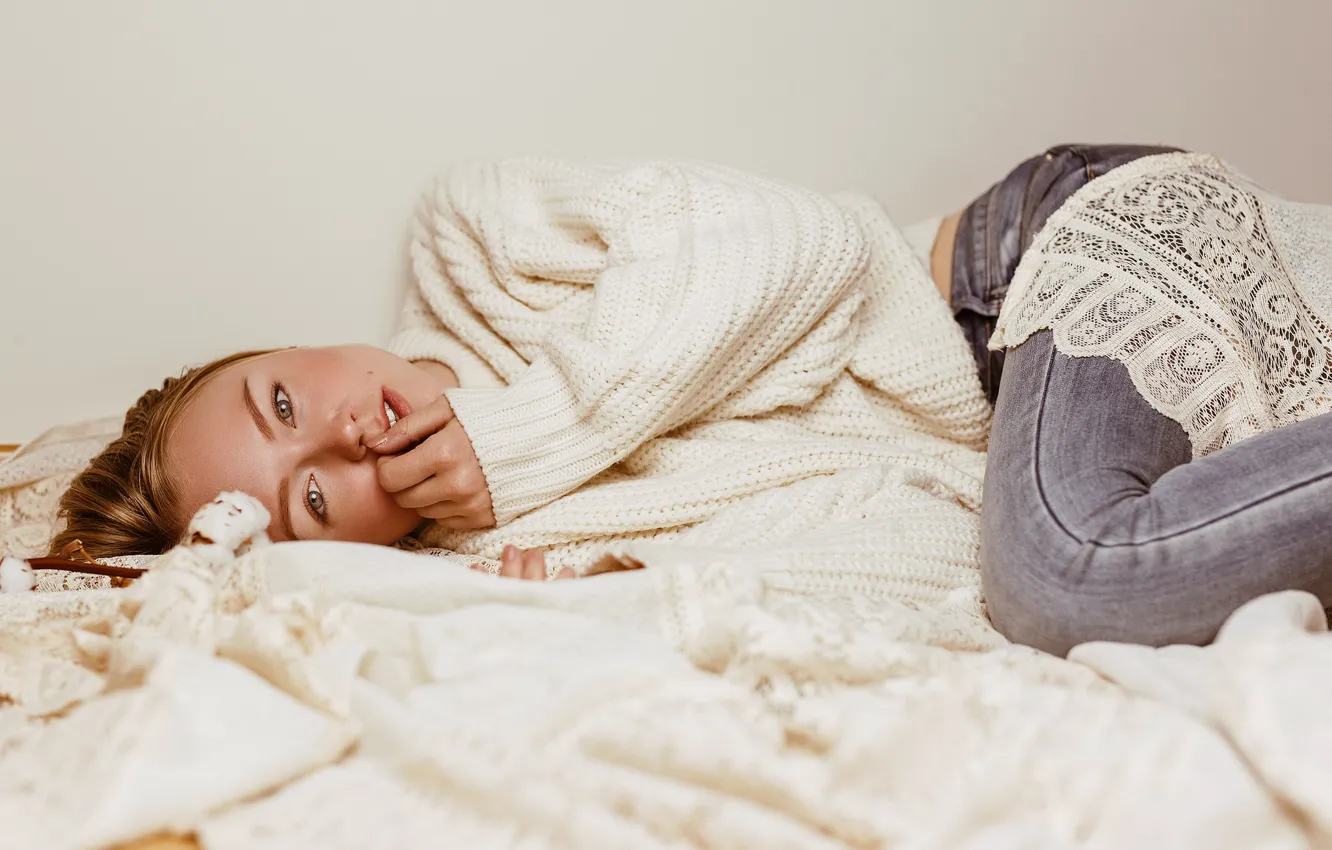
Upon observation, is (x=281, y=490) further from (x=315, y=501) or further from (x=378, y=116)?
(x=378, y=116)

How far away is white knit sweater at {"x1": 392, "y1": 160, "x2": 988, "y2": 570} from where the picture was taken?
3.61 feet

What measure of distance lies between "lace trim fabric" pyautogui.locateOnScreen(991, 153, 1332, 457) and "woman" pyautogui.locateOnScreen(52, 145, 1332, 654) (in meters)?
0.03

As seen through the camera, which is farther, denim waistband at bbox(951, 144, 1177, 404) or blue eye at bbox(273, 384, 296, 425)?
denim waistband at bbox(951, 144, 1177, 404)

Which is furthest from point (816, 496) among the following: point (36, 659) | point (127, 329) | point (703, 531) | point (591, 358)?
point (127, 329)

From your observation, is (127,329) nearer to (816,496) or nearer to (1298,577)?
(816,496)

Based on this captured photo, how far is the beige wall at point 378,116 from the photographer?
52.1 inches

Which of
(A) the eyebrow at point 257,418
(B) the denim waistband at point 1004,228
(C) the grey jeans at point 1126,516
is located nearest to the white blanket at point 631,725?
(C) the grey jeans at point 1126,516

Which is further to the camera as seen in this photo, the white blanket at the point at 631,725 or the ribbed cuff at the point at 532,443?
the ribbed cuff at the point at 532,443

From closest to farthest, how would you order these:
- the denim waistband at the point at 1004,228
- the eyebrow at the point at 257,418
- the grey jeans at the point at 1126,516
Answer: the grey jeans at the point at 1126,516 < the eyebrow at the point at 257,418 < the denim waistband at the point at 1004,228

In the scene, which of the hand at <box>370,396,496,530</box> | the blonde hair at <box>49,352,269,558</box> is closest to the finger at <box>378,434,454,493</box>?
the hand at <box>370,396,496,530</box>

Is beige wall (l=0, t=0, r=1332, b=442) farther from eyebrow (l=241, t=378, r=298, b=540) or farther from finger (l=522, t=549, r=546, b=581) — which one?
finger (l=522, t=549, r=546, b=581)

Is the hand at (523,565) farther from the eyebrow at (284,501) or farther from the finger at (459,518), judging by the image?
the eyebrow at (284,501)

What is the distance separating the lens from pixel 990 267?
1.29 m

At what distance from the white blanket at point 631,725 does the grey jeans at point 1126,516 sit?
7cm
